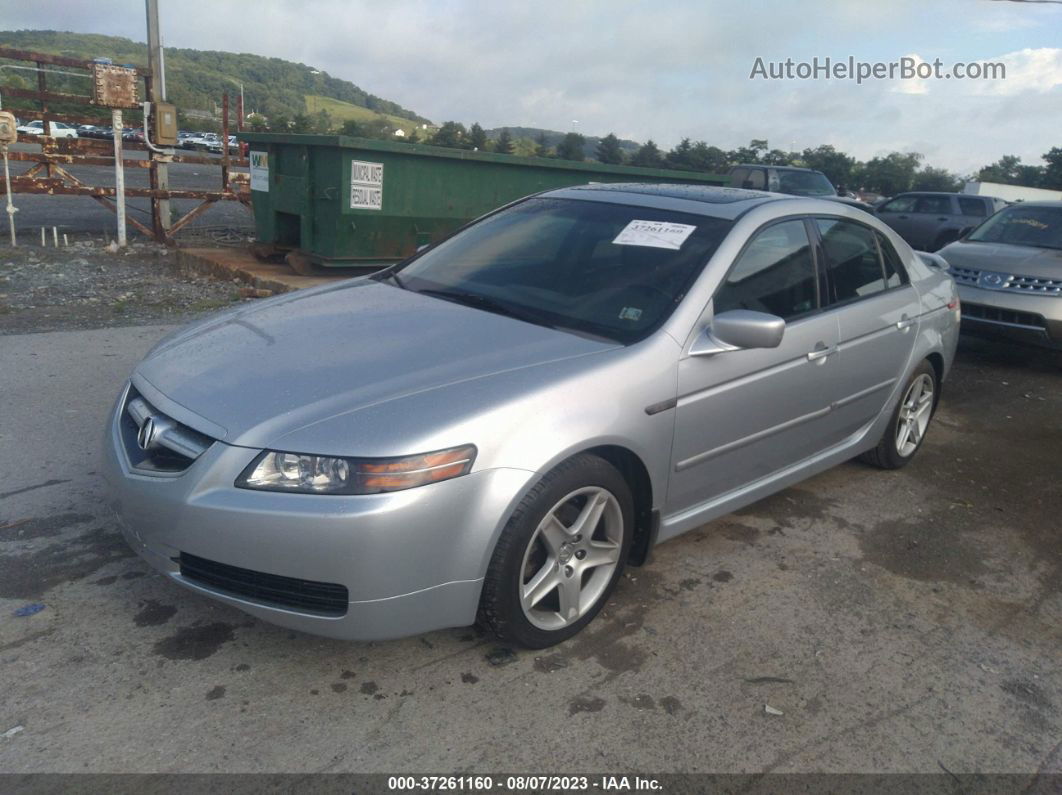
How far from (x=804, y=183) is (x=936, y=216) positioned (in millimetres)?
2628

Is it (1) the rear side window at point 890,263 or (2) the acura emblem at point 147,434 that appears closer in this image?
(2) the acura emblem at point 147,434

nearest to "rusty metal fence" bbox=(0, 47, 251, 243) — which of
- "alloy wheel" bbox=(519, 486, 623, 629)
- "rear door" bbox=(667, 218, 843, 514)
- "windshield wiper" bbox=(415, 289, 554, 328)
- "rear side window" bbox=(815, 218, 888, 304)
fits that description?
"windshield wiper" bbox=(415, 289, 554, 328)

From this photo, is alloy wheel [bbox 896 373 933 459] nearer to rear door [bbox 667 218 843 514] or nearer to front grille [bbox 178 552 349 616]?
rear door [bbox 667 218 843 514]

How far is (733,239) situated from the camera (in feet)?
12.2

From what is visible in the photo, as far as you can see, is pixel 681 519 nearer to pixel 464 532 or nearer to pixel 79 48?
pixel 464 532

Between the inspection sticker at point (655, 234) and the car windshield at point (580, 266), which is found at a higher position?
the inspection sticker at point (655, 234)

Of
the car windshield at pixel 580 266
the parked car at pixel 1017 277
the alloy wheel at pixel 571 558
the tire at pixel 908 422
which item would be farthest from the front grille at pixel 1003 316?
the alloy wheel at pixel 571 558

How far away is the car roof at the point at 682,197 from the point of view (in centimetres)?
A: 397

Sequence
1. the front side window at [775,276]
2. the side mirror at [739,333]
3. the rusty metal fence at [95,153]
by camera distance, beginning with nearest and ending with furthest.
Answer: the side mirror at [739,333], the front side window at [775,276], the rusty metal fence at [95,153]

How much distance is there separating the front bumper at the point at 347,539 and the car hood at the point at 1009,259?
21.3 feet

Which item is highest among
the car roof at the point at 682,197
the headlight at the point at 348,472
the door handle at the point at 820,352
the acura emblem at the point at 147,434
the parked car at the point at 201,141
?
the car roof at the point at 682,197

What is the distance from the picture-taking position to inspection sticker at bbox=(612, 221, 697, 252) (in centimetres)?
377

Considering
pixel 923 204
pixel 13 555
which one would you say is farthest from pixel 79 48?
pixel 13 555

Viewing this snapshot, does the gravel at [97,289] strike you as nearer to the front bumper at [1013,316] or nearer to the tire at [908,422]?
the tire at [908,422]
